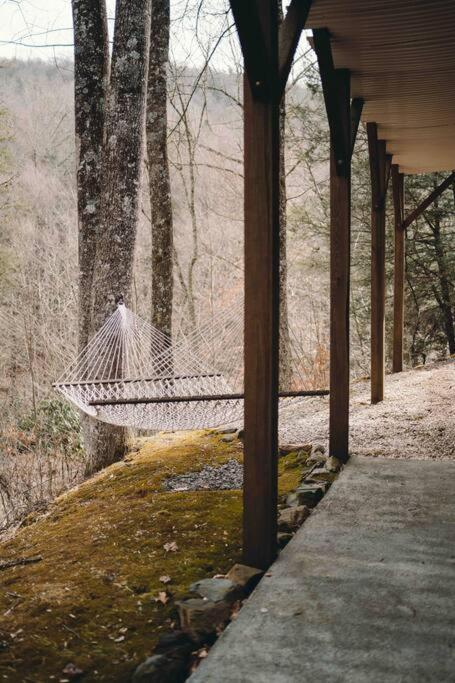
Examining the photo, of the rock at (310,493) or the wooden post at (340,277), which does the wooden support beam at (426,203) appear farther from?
the rock at (310,493)

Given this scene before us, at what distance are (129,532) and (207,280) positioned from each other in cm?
859

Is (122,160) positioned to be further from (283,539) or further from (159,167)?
(283,539)

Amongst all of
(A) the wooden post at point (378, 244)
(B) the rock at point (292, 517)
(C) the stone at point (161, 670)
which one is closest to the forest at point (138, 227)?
(A) the wooden post at point (378, 244)

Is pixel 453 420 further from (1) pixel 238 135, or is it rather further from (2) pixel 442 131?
(1) pixel 238 135

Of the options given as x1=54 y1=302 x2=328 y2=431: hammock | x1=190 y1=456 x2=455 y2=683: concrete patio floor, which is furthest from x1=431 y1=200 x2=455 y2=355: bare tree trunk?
x1=190 y1=456 x2=455 y2=683: concrete patio floor

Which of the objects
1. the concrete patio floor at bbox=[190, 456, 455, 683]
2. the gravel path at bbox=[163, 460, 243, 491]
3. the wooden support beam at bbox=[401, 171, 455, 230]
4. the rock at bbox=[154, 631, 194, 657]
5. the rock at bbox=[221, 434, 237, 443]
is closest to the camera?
the concrete patio floor at bbox=[190, 456, 455, 683]

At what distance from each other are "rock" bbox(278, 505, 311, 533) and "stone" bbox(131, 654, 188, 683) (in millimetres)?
895

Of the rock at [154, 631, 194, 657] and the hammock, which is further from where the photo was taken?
the hammock

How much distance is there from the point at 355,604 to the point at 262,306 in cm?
85

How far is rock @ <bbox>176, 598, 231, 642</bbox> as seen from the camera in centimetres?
156

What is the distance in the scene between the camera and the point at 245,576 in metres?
1.84

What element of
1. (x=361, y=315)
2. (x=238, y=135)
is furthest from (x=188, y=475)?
Result: (x=238, y=135)

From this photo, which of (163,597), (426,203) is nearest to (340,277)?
(163,597)

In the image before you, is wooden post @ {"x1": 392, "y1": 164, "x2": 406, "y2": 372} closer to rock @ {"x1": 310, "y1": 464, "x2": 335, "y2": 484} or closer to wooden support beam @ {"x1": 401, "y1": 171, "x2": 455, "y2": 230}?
wooden support beam @ {"x1": 401, "y1": 171, "x2": 455, "y2": 230}
